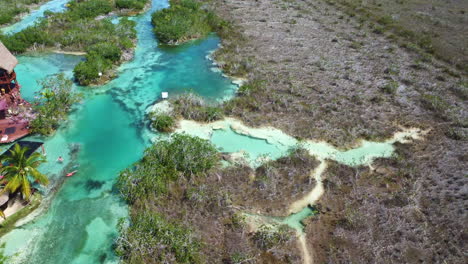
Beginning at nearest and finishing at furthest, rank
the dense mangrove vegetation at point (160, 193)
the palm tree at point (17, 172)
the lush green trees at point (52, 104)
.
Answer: the dense mangrove vegetation at point (160, 193)
the palm tree at point (17, 172)
the lush green trees at point (52, 104)

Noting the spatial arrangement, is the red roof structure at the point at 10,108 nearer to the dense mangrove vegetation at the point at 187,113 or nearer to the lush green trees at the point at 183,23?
the dense mangrove vegetation at the point at 187,113

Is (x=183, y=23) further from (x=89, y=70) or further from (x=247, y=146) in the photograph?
(x=247, y=146)

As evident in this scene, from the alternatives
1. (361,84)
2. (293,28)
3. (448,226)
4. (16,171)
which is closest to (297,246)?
(448,226)

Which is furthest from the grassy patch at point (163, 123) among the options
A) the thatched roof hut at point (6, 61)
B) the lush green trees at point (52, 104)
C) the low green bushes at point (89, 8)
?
the low green bushes at point (89, 8)

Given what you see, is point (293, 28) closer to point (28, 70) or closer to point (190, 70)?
point (190, 70)

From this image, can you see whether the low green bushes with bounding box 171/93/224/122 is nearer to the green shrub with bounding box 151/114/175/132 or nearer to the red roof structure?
the green shrub with bounding box 151/114/175/132

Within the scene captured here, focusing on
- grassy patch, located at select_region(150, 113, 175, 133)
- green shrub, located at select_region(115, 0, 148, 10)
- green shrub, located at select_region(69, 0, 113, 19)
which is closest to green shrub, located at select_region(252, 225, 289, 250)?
grassy patch, located at select_region(150, 113, 175, 133)

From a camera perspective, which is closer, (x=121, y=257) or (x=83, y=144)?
(x=121, y=257)
